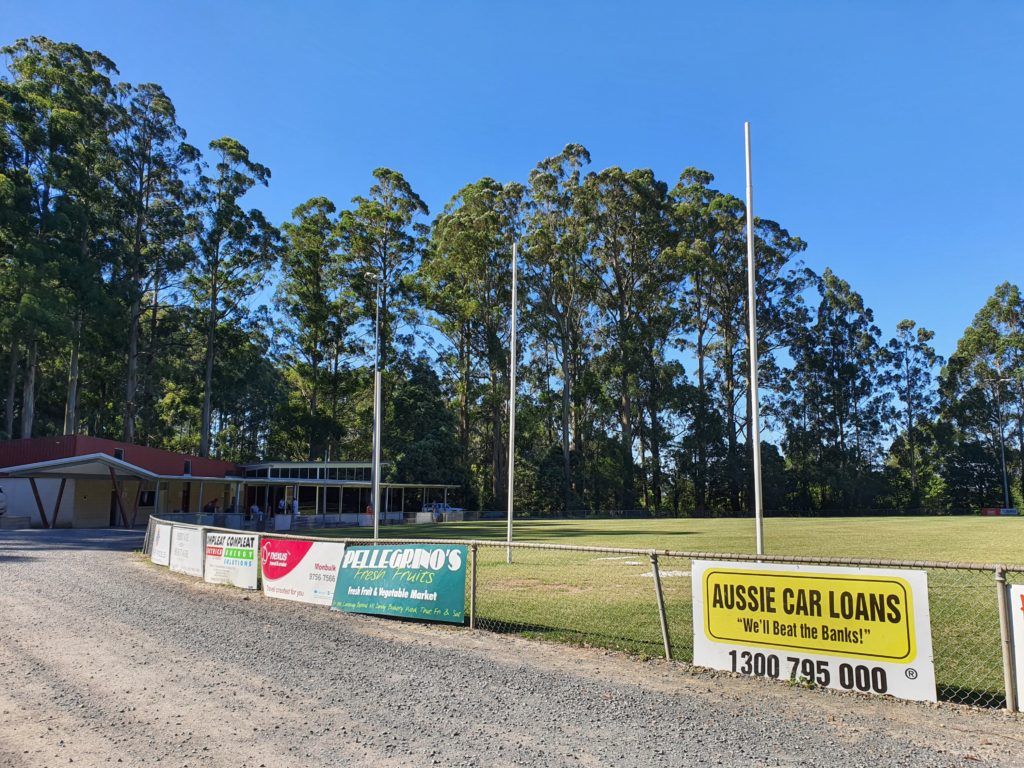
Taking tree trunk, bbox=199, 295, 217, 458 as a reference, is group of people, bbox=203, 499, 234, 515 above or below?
below

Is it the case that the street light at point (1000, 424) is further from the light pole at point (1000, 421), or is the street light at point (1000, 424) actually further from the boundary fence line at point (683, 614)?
the boundary fence line at point (683, 614)

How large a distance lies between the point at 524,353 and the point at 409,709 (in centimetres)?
5883

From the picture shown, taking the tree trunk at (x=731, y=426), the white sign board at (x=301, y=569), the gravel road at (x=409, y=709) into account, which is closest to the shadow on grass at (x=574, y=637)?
the gravel road at (x=409, y=709)

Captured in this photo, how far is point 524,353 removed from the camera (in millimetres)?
64375

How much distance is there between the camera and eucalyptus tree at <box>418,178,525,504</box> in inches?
2299

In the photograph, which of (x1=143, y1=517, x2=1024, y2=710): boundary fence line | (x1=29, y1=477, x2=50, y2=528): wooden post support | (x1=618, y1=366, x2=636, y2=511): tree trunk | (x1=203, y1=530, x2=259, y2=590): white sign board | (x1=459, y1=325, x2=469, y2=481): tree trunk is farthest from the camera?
(x1=618, y1=366, x2=636, y2=511): tree trunk

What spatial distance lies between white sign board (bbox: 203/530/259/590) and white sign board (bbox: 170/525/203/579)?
0.41 meters

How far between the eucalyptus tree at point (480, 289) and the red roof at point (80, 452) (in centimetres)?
2673

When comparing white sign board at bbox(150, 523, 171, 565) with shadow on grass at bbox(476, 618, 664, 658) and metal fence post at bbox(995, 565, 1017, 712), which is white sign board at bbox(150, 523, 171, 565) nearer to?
shadow on grass at bbox(476, 618, 664, 658)

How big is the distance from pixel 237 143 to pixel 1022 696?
2133 inches

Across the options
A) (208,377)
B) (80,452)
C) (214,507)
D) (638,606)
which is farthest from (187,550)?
(208,377)

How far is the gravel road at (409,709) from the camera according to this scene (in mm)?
4844

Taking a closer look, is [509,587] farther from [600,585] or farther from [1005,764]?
[1005,764]

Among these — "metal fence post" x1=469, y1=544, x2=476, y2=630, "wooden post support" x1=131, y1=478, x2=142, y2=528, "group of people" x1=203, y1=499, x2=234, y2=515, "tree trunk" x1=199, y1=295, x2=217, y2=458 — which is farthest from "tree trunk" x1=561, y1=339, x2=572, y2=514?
"metal fence post" x1=469, y1=544, x2=476, y2=630
